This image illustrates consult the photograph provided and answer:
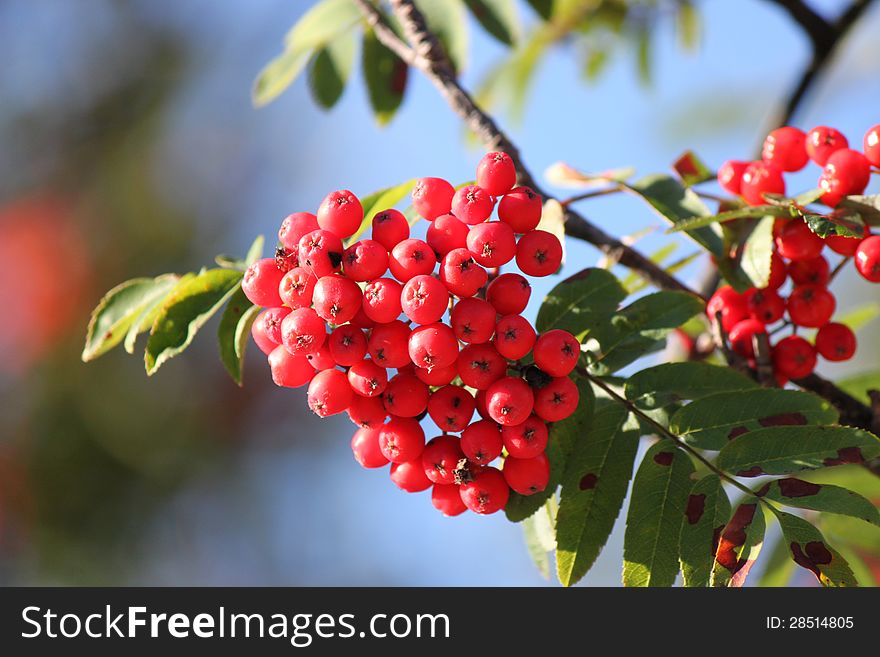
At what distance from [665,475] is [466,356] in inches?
19.8

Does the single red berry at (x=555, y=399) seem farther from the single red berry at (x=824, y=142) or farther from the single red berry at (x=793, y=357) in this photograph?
the single red berry at (x=824, y=142)

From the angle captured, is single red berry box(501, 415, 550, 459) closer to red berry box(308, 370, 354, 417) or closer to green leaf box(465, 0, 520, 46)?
red berry box(308, 370, 354, 417)

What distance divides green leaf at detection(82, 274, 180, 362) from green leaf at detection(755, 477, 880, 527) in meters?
1.44

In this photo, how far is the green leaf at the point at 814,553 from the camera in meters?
1.62

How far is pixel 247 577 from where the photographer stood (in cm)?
541

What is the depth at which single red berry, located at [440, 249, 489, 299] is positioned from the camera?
1.57 m

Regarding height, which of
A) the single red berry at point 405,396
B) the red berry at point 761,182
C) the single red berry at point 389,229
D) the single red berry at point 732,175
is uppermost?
the single red berry at point 732,175

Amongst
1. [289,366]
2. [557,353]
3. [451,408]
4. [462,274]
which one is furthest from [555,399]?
[289,366]

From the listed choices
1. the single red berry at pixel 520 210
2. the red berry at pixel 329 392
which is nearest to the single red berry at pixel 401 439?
the red berry at pixel 329 392

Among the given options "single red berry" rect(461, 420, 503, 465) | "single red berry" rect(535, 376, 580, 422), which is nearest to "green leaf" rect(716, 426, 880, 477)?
"single red berry" rect(535, 376, 580, 422)

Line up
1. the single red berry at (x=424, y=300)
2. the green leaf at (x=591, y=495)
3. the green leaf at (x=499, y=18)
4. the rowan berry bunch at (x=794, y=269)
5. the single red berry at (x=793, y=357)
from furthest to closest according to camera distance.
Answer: the green leaf at (x=499, y=18) < the single red berry at (x=793, y=357) < the rowan berry bunch at (x=794, y=269) < the green leaf at (x=591, y=495) < the single red berry at (x=424, y=300)

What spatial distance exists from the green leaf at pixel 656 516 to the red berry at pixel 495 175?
2.04ft
